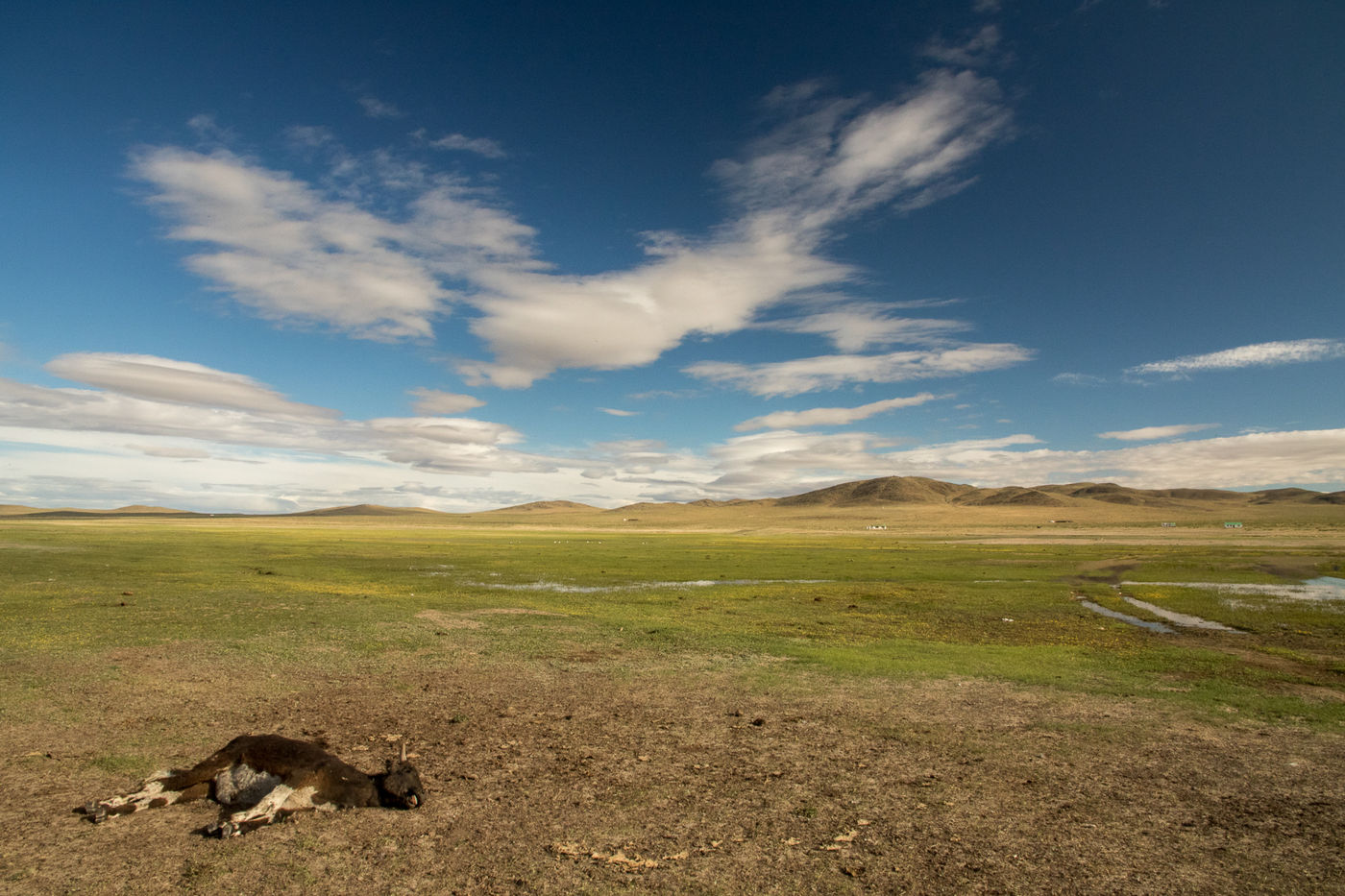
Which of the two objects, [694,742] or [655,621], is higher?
[694,742]

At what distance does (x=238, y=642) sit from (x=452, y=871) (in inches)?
560

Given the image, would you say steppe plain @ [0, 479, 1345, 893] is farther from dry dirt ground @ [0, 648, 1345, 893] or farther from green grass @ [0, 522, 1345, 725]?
green grass @ [0, 522, 1345, 725]

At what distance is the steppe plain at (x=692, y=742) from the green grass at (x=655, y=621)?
20 cm

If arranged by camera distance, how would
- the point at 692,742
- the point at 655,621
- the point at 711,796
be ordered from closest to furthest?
the point at 711,796, the point at 692,742, the point at 655,621

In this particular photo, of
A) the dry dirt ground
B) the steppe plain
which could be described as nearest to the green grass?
the steppe plain

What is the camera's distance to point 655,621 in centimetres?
2338

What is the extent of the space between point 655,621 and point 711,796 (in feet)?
48.2

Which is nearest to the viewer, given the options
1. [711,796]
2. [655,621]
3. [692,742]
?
[711,796]

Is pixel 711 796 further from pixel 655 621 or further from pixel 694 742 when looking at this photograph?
pixel 655 621

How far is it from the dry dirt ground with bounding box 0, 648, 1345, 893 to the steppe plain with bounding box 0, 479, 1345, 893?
51 millimetres

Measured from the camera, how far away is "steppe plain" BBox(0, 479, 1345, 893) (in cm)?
700

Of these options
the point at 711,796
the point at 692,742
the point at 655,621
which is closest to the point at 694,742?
the point at 692,742

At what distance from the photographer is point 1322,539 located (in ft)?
287

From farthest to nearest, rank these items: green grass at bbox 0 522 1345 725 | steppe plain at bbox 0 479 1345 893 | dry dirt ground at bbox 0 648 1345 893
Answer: green grass at bbox 0 522 1345 725, steppe plain at bbox 0 479 1345 893, dry dirt ground at bbox 0 648 1345 893
